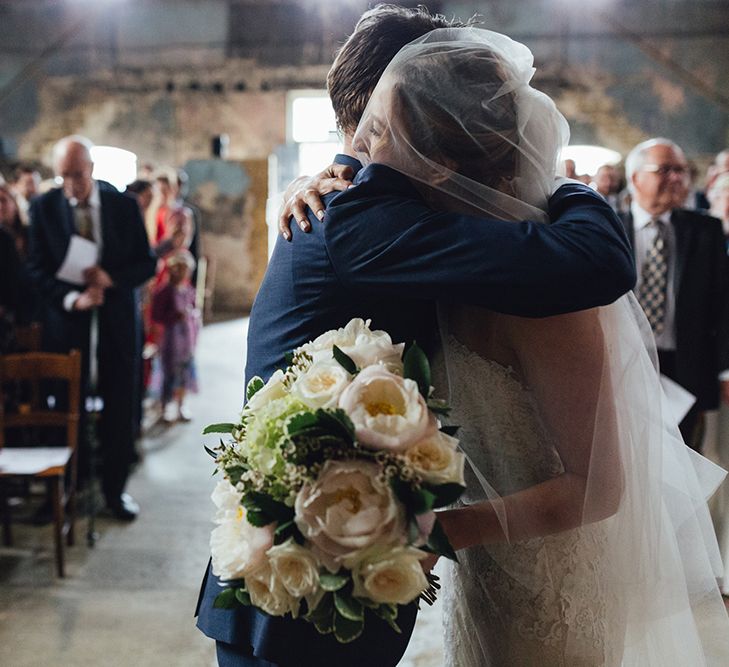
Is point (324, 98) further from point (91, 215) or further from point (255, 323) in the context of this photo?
point (255, 323)

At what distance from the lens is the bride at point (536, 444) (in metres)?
1.17

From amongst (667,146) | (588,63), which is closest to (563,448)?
(667,146)

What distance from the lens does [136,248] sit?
432cm

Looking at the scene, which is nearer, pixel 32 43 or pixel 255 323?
pixel 255 323

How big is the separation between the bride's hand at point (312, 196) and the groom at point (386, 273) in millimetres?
19

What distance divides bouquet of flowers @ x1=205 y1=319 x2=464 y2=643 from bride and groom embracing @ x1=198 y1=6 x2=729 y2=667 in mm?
169

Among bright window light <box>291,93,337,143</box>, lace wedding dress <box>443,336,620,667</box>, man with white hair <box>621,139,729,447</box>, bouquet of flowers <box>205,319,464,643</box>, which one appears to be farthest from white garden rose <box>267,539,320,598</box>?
bright window light <box>291,93,337,143</box>

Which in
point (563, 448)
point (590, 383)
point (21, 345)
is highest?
point (590, 383)

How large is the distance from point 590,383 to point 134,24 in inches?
549

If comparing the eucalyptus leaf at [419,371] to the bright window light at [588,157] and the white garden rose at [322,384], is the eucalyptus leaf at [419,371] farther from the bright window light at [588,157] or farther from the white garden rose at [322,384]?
the bright window light at [588,157]

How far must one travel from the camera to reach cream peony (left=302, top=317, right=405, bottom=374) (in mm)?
1020

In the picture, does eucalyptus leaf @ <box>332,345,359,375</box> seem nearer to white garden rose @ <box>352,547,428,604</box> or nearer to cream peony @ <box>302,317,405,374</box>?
cream peony @ <box>302,317,405,374</box>

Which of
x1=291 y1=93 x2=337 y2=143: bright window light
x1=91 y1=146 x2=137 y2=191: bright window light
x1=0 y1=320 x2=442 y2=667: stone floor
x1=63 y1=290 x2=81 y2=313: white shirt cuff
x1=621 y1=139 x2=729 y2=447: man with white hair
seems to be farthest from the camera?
x1=291 y1=93 x2=337 y2=143: bright window light

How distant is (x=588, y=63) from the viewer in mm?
12539
